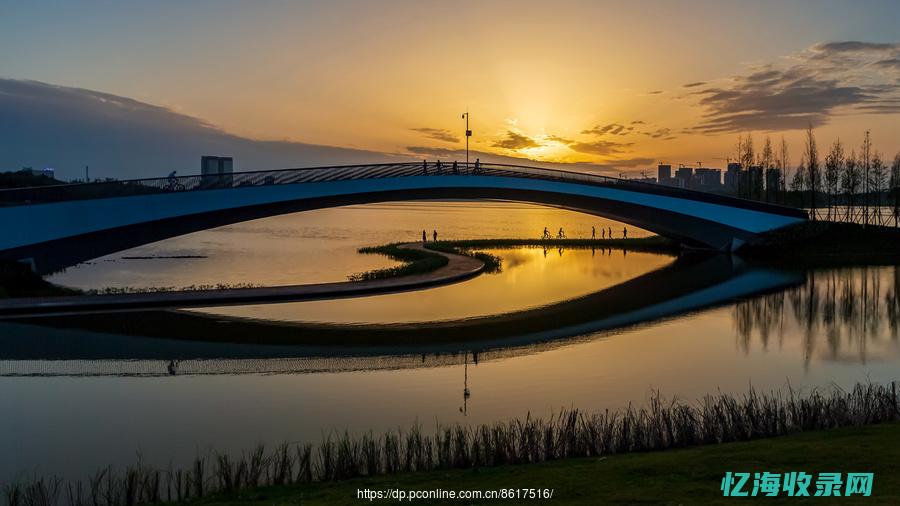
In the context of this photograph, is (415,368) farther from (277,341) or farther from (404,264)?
(404,264)

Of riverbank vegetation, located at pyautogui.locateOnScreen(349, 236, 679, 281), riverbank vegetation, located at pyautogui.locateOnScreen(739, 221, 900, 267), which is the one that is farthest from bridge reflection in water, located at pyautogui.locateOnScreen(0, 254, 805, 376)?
riverbank vegetation, located at pyautogui.locateOnScreen(739, 221, 900, 267)

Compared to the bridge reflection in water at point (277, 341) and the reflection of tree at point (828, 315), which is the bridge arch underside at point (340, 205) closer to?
the bridge reflection in water at point (277, 341)

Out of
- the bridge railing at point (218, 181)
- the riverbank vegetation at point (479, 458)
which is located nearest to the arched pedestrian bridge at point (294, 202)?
the bridge railing at point (218, 181)

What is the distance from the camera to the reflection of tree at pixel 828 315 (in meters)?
18.0

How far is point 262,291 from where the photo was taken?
23922 millimetres

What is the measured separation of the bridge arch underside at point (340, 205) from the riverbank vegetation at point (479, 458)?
21695 millimetres

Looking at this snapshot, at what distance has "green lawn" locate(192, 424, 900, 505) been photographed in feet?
21.4

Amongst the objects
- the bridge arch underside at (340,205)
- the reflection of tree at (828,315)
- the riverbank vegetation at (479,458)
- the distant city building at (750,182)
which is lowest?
the reflection of tree at (828,315)

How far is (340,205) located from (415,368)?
25.9 meters

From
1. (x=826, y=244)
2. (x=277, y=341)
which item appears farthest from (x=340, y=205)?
(x=826, y=244)

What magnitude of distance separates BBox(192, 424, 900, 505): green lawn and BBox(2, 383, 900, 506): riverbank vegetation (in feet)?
0.11

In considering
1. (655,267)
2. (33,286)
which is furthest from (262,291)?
(655,267)

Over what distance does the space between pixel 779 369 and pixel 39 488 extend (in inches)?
560

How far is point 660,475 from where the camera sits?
283 inches
